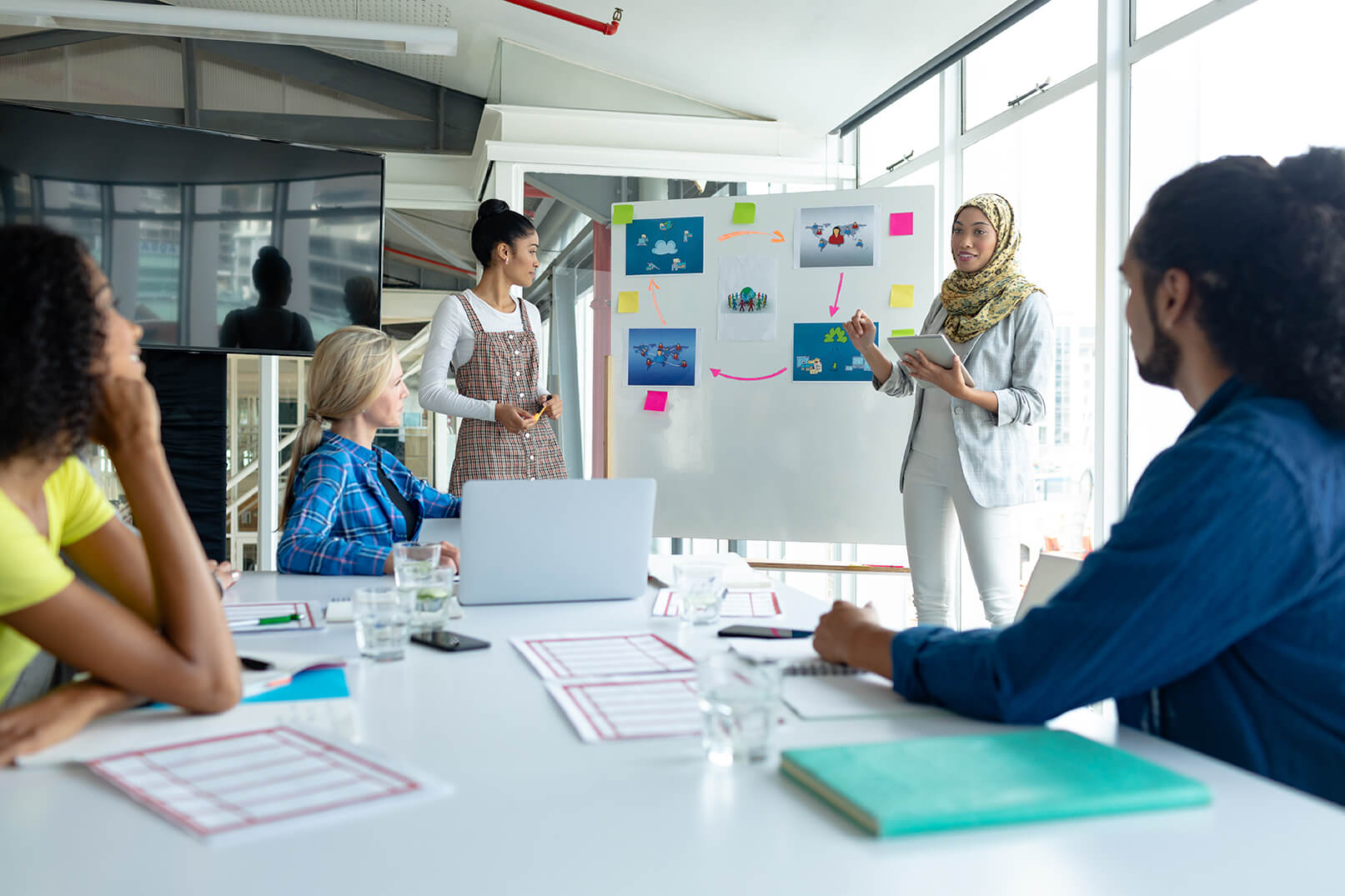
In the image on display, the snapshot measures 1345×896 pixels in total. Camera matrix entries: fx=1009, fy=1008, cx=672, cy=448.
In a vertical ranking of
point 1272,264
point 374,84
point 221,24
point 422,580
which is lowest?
point 422,580

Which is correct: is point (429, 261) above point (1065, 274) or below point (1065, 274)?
above

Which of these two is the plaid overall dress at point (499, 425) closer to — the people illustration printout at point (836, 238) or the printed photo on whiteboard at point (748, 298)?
the printed photo on whiteboard at point (748, 298)

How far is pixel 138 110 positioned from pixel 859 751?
16.8 ft

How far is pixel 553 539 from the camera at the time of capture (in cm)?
162

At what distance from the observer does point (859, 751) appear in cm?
87

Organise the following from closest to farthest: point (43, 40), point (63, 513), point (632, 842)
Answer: point (632, 842) → point (63, 513) → point (43, 40)

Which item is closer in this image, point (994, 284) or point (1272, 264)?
point (1272, 264)

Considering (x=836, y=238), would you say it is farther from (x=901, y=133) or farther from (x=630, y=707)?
(x=630, y=707)

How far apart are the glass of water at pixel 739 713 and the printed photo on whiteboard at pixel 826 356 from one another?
3059mm

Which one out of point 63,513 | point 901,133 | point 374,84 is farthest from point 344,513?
point 374,84

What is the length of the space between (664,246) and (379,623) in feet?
9.78

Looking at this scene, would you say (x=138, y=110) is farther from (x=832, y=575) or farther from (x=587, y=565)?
(x=587, y=565)

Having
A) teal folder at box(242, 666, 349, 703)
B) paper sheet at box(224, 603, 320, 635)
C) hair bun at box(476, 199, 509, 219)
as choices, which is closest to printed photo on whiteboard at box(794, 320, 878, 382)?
hair bun at box(476, 199, 509, 219)

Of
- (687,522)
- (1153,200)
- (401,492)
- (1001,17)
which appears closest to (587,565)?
(401,492)
